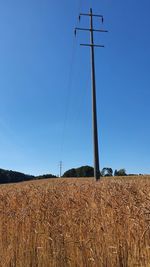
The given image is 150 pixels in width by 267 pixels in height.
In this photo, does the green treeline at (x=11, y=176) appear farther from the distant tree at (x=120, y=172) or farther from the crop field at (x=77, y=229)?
the crop field at (x=77, y=229)

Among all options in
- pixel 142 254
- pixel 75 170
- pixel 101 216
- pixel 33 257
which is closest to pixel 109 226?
pixel 101 216

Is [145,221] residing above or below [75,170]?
below

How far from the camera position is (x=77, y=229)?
6000 mm

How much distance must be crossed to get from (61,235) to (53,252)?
0.28 metres

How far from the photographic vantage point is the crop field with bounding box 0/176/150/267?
5086mm

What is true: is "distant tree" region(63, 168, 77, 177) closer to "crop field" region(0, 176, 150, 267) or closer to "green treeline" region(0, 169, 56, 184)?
"green treeline" region(0, 169, 56, 184)

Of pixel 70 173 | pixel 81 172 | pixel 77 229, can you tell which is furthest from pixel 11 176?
pixel 77 229

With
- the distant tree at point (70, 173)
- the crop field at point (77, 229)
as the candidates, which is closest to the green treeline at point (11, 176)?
the distant tree at point (70, 173)

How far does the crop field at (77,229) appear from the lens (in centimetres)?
509

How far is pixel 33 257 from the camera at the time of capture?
21.1 ft

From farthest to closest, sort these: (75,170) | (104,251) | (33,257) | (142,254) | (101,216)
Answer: (75,170)
(33,257)
(101,216)
(104,251)
(142,254)

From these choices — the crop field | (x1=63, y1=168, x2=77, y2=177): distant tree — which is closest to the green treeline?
(x1=63, y1=168, x2=77, y2=177): distant tree

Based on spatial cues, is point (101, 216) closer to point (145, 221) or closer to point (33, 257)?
point (145, 221)

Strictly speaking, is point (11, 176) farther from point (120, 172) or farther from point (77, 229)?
point (77, 229)
